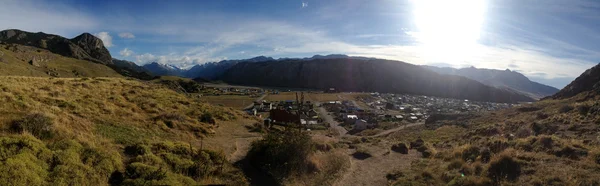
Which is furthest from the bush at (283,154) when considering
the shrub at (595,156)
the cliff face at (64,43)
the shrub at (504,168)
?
the cliff face at (64,43)

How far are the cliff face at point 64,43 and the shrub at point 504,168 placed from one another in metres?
177

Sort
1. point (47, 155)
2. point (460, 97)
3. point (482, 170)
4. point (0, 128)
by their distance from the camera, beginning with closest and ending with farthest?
point (47, 155)
point (0, 128)
point (482, 170)
point (460, 97)

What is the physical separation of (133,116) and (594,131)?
31566 mm

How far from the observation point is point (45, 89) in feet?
71.8

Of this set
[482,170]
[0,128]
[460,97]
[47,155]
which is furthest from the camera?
[460,97]

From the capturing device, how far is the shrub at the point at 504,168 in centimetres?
1131

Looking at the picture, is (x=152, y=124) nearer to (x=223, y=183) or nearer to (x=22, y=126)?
(x=22, y=126)

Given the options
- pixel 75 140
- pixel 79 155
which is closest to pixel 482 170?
pixel 79 155

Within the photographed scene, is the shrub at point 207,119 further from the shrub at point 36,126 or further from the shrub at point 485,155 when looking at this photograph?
the shrub at point 485,155

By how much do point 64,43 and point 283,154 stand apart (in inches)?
7519

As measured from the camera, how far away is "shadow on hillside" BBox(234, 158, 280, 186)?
1285 cm

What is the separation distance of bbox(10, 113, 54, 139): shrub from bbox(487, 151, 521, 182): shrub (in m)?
16.7

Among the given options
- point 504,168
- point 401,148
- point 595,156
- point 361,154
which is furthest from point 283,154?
point 595,156

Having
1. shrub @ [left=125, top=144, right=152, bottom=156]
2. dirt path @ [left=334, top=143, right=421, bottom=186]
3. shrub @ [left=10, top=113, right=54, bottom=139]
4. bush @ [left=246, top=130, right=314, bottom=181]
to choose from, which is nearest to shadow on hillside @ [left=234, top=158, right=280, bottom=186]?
bush @ [left=246, top=130, right=314, bottom=181]
